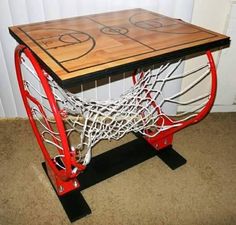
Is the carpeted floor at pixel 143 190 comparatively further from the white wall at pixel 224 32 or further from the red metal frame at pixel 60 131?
the white wall at pixel 224 32

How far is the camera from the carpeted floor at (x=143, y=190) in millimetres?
1330

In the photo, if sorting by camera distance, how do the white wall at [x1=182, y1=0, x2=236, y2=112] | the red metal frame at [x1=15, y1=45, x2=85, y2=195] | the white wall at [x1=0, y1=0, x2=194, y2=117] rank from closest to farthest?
the red metal frame at [x1=15, y1=45, x2=85, y2=195]
the white wall at [x1=0, y1=0, x2=194, y2=117]
the white wall at [x1=182, y1=0, x2=236, y2=112]

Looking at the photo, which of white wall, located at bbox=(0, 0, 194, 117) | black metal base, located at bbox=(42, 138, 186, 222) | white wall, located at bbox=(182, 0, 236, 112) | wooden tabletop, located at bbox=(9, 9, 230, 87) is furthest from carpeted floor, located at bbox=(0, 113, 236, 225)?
wooden tabletop, located at bbox=(9, 9, 230, 87)

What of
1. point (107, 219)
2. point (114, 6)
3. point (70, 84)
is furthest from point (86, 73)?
point (114, 6)

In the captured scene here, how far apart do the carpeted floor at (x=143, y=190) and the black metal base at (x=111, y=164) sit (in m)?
0.04

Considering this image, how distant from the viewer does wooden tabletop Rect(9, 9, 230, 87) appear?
3.11ft

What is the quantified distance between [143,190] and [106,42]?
0.83 meters

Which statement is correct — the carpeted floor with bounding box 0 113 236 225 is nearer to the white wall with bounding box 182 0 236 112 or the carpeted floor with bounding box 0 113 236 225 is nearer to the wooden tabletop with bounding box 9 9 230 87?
the white wall with bounding box 182 0 236 112

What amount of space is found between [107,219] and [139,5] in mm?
1257

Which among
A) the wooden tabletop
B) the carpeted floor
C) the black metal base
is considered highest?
the wooden tabletop

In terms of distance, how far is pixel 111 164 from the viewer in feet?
5.14

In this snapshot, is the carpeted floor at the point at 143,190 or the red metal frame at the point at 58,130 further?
the carpeted floor at the point at 143,190

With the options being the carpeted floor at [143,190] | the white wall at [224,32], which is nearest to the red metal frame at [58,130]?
the carpeted floor at [143,190]

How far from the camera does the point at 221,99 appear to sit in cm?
201
